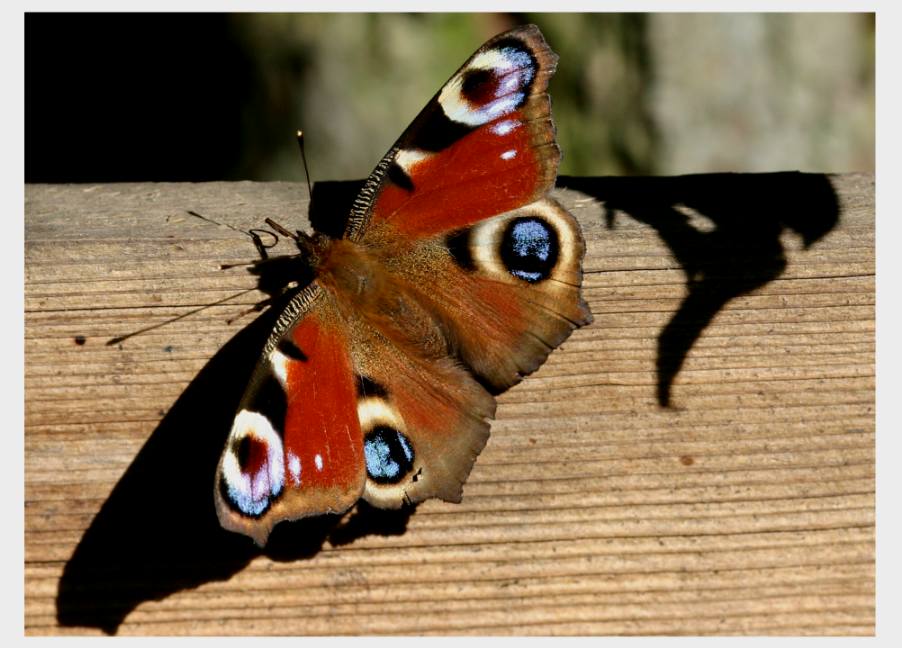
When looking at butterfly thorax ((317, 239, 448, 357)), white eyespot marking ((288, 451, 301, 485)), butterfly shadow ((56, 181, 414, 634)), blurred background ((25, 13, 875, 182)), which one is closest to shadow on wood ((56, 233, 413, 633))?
butterfly shadow ((56, 181, 414, 634))

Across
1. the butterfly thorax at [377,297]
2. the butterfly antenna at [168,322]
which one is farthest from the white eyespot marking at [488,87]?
the butterfly antenna at [168,322]

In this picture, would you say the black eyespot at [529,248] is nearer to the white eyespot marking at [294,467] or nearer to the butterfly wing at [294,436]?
the butterfly wing at [294,436]

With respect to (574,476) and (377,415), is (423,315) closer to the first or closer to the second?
(377,415)

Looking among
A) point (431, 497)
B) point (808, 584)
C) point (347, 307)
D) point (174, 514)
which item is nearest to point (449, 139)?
point (347, 307)

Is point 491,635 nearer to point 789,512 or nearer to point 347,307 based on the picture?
point 789,512

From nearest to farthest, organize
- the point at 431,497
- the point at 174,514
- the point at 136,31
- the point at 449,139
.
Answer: the point at 431,497 < the point at 174,514 < the point at 449,139 < the point at 136,31
